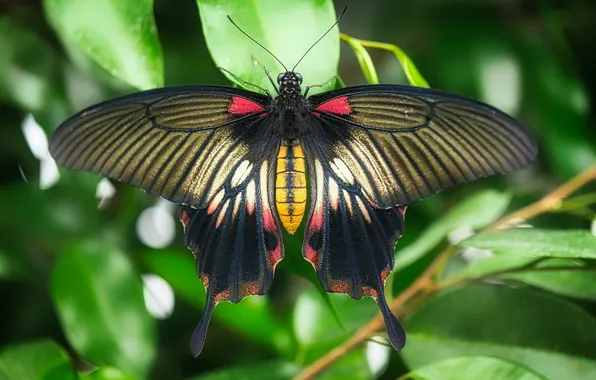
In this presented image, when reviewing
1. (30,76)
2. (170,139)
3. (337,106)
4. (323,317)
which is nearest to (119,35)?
(170,139)

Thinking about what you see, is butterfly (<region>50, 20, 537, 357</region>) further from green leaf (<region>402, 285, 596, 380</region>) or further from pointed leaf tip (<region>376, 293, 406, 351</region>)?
green leaf (<region>402, 285, 596, 380</region>)

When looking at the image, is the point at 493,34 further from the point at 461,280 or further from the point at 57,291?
the point at 57,291

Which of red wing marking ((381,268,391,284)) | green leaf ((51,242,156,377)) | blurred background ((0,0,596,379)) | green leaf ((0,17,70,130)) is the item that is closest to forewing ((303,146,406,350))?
red wing marking ((381,268,391,284))

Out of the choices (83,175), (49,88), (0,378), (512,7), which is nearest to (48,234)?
(83,175)

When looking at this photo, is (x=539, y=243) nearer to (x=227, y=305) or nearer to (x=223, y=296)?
(x=223, y=296)

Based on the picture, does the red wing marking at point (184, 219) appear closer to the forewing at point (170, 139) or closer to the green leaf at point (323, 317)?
the forewing at point (170, 139)

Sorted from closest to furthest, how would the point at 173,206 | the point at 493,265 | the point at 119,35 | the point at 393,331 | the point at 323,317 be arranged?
the point at 393,331, the point at 119,35, the point at 493,265, the point at 323,317, the point at 173,206
